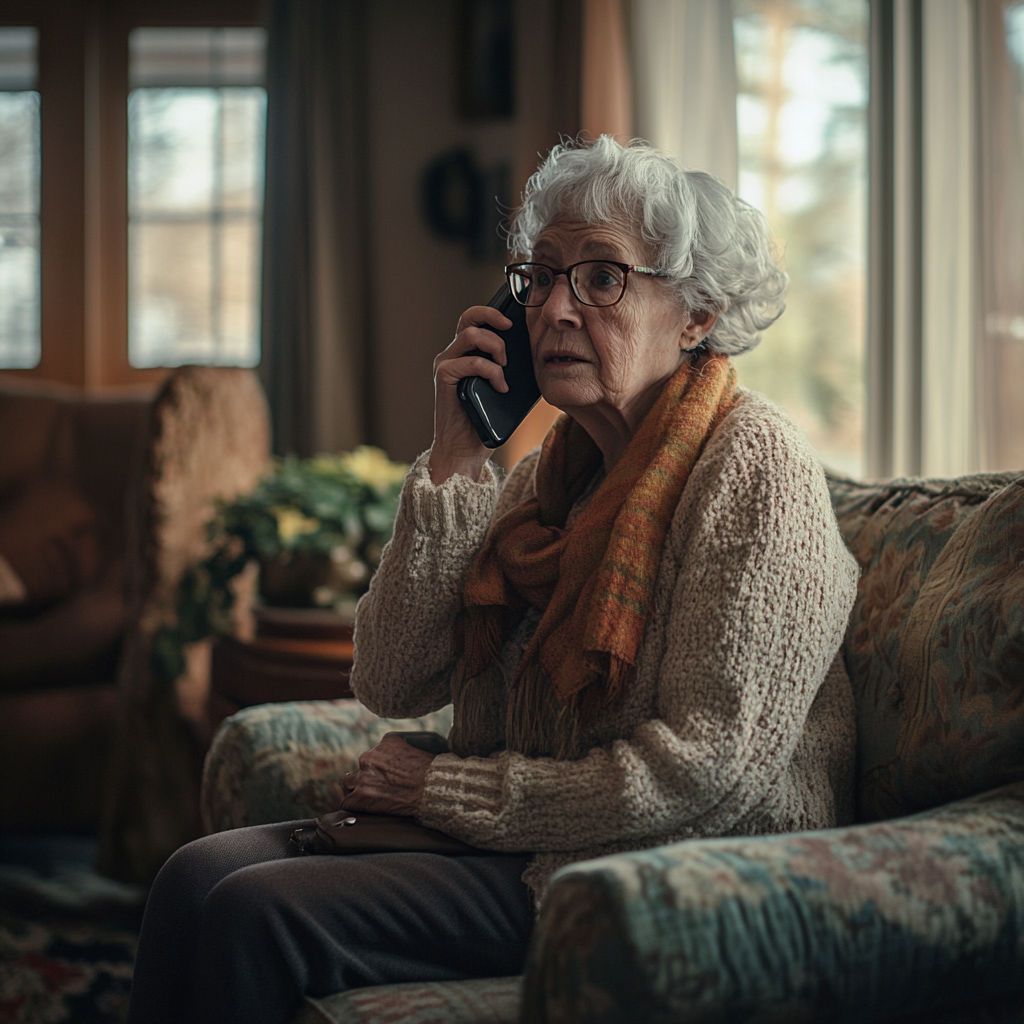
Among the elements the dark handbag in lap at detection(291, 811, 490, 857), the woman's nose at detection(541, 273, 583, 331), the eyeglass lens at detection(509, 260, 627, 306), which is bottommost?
the dark handbag in lap at detection(291, 811, 490, 857)

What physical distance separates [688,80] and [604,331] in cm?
142

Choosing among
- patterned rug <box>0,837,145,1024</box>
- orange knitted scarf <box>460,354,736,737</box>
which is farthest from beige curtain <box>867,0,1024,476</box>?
patterned rug <box>0,837,145,1024</box>

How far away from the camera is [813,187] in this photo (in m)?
2.27

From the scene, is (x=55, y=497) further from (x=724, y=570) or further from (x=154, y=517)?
(x=724, y=570)

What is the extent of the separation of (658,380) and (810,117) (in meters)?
1.35

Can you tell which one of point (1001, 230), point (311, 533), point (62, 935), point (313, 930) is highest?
point (1001, 230)

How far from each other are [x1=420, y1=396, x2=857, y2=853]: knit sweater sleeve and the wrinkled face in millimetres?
174

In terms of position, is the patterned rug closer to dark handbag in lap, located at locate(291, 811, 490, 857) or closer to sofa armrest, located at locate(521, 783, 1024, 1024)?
dark handbag in lap, located at locate(291, 811, 490, 857)

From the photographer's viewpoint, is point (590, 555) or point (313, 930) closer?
point (313, 930)

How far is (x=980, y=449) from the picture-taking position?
1.83 meters

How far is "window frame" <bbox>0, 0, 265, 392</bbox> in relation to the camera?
145 inches

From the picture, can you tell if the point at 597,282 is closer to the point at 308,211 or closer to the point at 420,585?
the point at 420,585

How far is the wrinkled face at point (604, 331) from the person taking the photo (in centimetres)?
119

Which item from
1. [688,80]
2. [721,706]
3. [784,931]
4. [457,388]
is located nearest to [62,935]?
[457,388]
